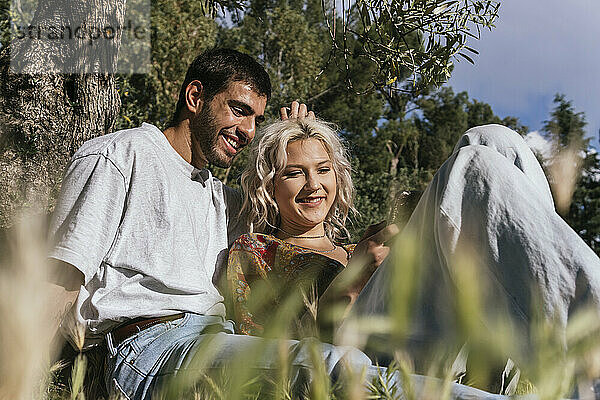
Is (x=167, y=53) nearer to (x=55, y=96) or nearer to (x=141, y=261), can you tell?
(x=55, y=96)

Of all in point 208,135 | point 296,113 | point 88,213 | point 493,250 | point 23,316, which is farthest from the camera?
point 296,113

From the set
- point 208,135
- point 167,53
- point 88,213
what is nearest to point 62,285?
point 88,213

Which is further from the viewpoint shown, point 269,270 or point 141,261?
point 269,270

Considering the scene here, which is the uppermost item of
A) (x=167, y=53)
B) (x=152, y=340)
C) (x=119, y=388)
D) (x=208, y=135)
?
(x=167, y=53)

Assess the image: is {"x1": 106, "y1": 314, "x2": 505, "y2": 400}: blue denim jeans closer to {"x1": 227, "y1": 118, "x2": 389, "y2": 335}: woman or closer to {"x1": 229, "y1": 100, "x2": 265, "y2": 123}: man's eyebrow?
{"x1": 227, "y1": 118, "x2": 389, "y2": 335}: woman

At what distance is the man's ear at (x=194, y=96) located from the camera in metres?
2.94

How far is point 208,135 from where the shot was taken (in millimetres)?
2875

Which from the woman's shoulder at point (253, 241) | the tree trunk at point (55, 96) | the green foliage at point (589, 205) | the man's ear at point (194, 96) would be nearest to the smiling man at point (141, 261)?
the woman's shoulder at point (253, 241)

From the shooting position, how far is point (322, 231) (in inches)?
121

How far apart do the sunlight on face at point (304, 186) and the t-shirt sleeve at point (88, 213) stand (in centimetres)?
Result: 93

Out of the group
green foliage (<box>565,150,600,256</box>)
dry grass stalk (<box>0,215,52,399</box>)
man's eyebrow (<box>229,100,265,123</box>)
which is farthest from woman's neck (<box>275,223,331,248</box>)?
dry grass stalk (<box>0,215,52,399</box>)

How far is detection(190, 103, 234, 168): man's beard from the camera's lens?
9.42 feet

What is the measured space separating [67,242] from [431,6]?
1.82m

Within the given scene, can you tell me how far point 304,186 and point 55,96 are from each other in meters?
1.59
